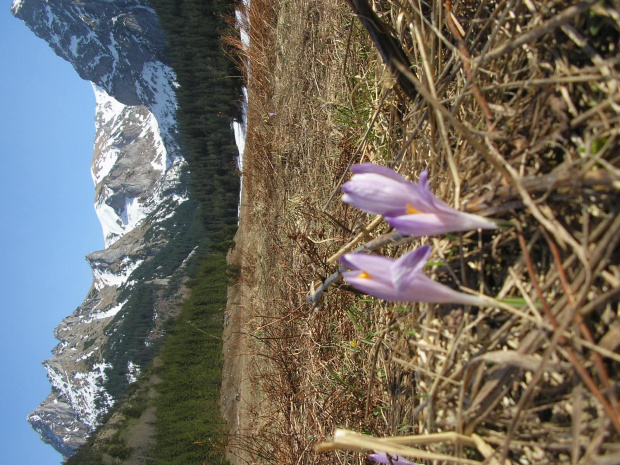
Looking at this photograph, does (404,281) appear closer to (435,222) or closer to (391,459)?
(435,222)

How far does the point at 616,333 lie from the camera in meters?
0.42

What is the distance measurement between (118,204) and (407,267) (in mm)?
41010

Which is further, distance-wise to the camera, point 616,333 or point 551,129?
point 551,129

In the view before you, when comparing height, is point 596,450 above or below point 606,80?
below

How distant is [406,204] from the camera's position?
649 mm

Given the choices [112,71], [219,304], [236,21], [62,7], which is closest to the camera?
[236,21]

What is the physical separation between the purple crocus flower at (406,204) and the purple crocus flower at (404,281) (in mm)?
50

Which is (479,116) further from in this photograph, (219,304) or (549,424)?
(219,304)

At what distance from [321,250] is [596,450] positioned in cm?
192

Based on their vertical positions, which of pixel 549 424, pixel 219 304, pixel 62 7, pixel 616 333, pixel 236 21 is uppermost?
pixel 62 7

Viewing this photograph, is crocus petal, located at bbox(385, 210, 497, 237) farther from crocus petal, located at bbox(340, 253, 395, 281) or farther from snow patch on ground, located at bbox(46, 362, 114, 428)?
snow patch on ground, located at bbox(46, 362, 114, 428)

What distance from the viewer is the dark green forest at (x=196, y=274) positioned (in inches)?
399

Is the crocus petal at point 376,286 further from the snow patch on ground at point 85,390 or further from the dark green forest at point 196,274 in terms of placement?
the snow patch on ground at point 85,390

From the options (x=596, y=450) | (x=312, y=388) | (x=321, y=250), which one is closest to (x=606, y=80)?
(x=596, y=450)
